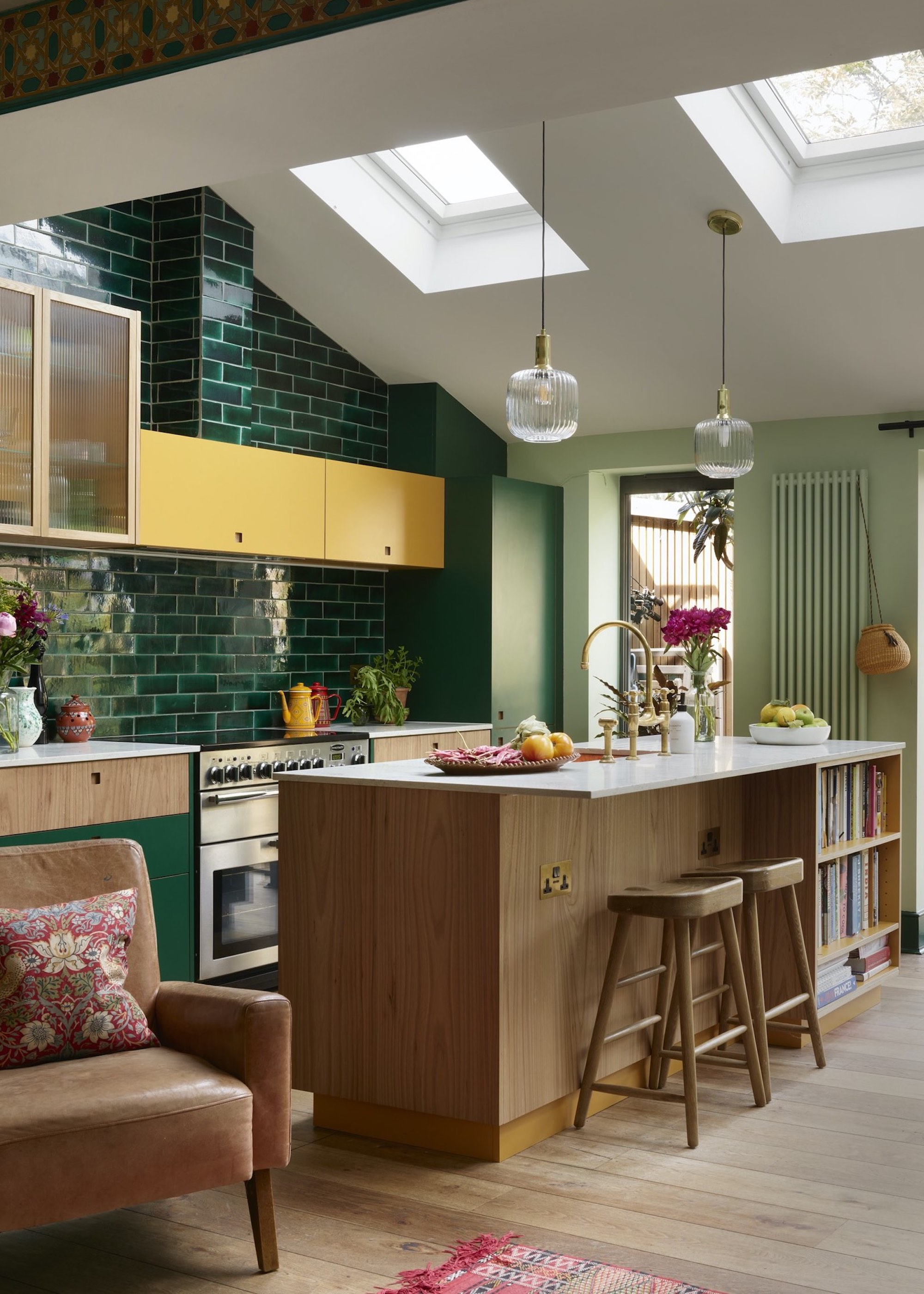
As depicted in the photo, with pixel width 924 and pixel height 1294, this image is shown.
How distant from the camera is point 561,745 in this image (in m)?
3.82

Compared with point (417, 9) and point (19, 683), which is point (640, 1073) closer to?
point (19, 683)

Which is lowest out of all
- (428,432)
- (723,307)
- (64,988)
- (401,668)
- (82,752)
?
(64,988)

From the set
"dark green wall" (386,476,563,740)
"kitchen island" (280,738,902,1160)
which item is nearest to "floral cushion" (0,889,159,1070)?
"kitchen island" (280,738,902,1160)

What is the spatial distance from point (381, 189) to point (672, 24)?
11.6ft

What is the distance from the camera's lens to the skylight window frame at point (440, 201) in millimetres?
5789

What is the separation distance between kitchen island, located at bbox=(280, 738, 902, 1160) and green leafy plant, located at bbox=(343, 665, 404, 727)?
244 cm

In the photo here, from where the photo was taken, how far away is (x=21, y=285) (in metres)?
4.62

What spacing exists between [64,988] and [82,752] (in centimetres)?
177

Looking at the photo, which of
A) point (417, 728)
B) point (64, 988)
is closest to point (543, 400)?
point (64, 988)

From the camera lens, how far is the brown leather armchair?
8.14ft

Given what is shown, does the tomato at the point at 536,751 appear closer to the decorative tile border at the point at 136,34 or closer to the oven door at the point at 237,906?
the oven door at the point at 237,906

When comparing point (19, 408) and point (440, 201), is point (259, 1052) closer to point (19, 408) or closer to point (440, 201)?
point (19, 408)

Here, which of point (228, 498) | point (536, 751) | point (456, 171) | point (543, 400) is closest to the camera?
point (536, 751)

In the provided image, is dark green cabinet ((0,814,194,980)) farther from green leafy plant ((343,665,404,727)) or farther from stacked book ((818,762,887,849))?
stacked book ((818,762,887,849))
